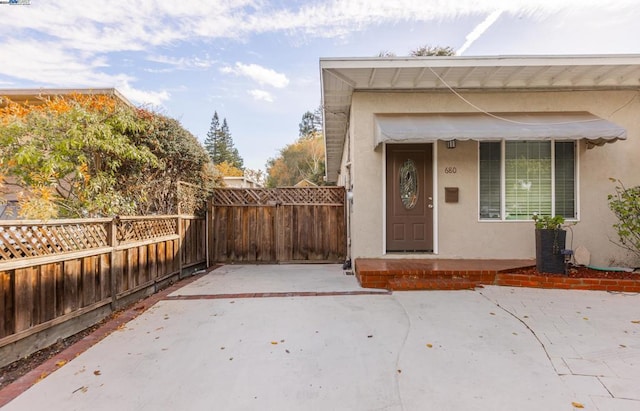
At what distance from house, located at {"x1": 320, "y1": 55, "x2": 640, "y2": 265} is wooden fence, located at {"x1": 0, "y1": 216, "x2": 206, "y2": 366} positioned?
3766 millimetres

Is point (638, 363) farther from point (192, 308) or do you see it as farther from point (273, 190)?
point (273, 190)

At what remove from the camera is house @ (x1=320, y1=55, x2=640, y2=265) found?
5.83 metres

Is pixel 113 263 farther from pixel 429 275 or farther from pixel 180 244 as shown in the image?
pixel 429 275

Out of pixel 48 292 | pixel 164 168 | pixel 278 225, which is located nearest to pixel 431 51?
pixel 278 225

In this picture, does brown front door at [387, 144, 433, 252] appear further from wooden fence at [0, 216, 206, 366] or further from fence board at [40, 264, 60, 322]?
fence board at [40, 264, 60, 322]

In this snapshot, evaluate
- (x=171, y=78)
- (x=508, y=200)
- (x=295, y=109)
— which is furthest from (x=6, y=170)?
(x=295, y=109)

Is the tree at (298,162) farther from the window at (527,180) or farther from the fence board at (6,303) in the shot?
the fence board at (6,303)

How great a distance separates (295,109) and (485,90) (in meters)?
38.6

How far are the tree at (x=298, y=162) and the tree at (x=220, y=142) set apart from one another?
392 inches

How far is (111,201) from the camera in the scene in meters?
5.33

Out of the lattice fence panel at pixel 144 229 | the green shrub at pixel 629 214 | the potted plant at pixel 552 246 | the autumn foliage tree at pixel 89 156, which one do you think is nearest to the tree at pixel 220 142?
the autumn foliage tree at pixel 89 156

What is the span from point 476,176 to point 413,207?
4.32 feet

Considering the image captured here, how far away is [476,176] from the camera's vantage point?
19.6 ft

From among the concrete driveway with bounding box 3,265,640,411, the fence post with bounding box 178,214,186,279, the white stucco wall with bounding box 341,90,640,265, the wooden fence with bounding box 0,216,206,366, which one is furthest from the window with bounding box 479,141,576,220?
the wooden fence with bounding box 0,216,206,366
